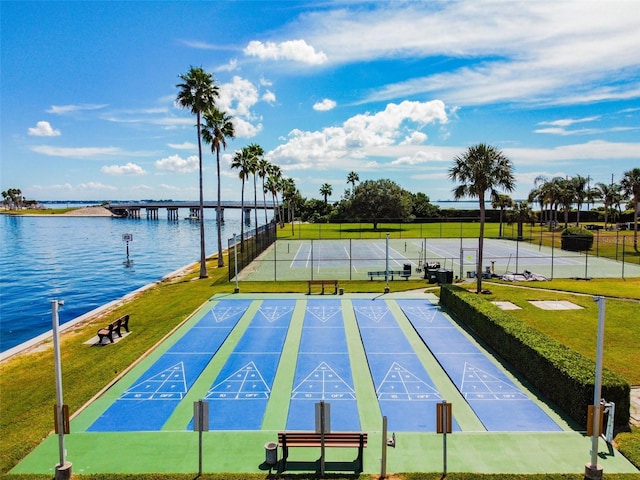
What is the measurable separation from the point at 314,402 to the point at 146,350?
8601mm

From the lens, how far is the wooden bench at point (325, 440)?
10.8 m

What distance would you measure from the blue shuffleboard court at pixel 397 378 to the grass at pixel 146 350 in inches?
122

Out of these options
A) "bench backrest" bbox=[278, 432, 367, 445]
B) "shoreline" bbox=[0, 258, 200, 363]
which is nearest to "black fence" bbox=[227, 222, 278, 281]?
"shoreline" bbox=[0, 258, 200, 363]

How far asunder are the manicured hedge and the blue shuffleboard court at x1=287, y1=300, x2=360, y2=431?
6.19 metres

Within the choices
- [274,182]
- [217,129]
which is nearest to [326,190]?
[274,182]

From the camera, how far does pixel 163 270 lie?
4653cm

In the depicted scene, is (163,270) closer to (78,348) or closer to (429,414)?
(78,348)

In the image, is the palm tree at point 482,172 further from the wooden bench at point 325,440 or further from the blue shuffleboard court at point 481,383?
the wooden bench at point 325,440

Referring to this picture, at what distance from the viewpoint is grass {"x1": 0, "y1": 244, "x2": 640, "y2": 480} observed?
1195 centimetres

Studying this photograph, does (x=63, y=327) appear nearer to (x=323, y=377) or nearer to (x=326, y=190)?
(x=323, y=377)

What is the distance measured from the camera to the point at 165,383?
16000mm

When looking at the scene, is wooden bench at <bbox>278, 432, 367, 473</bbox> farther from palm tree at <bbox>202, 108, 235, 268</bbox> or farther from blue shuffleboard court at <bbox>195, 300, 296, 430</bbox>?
palm tree at <bbox>202, 108, 235, 268</bbox>

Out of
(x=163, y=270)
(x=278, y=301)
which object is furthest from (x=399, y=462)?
(x=163, y=270)

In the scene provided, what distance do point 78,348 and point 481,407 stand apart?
16.6 metres
